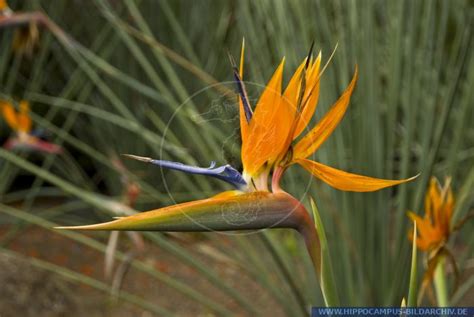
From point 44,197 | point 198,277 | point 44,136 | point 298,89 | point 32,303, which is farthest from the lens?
point 44,197

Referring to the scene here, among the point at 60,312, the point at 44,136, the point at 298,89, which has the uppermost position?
the point at 298,89

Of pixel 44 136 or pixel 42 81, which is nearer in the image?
pixel 44 136

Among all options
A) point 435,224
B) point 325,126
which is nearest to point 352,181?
point 325,126

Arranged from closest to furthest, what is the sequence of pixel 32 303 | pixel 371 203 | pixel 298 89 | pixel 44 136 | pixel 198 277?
pixel 298 89 → pixel 371 203 → pixel 32 303 → pixel 198 277 → pixel 44 136

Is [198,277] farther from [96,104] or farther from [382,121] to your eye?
[382,121]

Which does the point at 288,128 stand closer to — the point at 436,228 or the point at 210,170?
the point at 210,170

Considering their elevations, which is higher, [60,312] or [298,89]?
[298,89]

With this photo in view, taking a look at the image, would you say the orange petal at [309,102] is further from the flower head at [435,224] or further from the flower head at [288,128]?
the flower head at [435,224]

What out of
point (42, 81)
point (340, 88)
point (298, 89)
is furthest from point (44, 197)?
point (298, 89)
